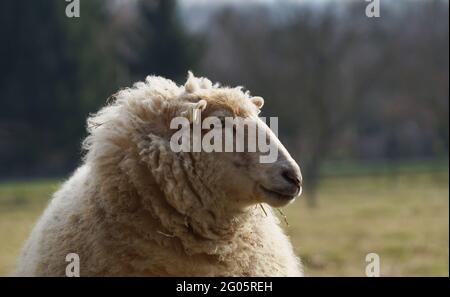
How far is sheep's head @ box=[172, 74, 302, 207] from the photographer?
510cm

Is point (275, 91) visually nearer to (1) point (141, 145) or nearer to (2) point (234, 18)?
(2) point (234, 18)

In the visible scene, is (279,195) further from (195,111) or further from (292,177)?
(195,111)

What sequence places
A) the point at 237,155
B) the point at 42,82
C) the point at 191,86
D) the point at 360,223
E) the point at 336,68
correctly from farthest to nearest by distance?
the point at 42,82, the point at 336,68, the point at 360,223, the point at 191,86, the point at 237,155

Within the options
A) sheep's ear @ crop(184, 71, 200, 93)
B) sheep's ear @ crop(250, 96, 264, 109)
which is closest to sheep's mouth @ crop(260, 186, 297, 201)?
sheep's ear @ crop(250, 96, 264, 109)

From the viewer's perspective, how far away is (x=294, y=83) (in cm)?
3047

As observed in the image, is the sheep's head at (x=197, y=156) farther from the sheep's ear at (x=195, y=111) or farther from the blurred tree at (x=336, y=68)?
the blurred tree at (x=336, y=68)

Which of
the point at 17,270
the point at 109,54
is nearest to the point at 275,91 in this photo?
the point at 109,54

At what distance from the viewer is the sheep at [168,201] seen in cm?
520

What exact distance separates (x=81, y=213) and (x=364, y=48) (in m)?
32.1

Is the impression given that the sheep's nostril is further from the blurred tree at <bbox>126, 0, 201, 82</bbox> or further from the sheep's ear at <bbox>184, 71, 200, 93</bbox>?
the blurred tree at <bbox>126, 0, 201, 82</bbox>

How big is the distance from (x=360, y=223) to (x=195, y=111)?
1648 cm

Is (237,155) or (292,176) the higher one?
(237,155)

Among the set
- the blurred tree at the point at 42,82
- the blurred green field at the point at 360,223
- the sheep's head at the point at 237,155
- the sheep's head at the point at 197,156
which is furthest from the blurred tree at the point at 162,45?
the sheep's head at the point at 237,155

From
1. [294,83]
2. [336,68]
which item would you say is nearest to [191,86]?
[294,83]
